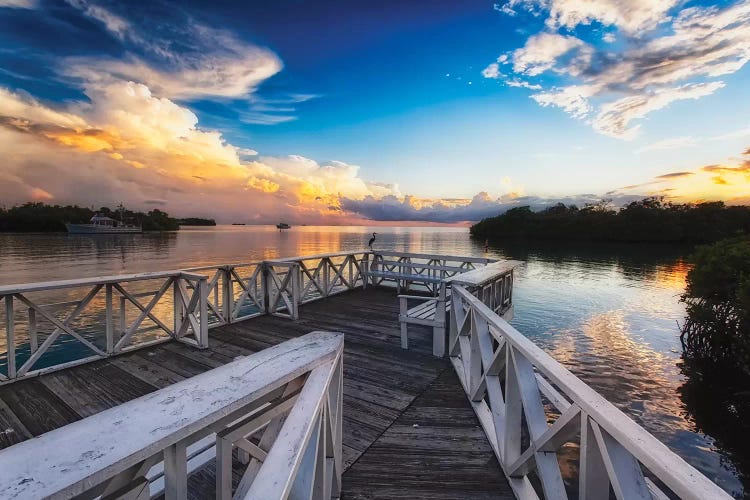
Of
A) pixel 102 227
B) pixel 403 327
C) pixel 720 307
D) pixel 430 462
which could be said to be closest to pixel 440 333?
pixel 403 327

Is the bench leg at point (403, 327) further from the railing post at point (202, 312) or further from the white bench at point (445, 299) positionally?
the railing post at point (202, 312)

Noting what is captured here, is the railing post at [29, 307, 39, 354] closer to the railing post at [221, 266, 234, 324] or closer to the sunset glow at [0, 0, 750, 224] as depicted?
the railing post at [221, 266, 234, 324]

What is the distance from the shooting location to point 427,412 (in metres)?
3.54

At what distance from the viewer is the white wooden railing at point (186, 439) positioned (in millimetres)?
604

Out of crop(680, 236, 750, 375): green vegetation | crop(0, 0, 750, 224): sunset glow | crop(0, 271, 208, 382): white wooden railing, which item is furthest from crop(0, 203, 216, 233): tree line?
crop(680, 236, 750, 375): green vegetation

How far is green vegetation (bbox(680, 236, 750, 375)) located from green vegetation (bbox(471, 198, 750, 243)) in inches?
2055

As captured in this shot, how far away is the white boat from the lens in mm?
71812

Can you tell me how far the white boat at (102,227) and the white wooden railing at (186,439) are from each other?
94.8 meters

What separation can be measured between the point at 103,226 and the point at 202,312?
307ft

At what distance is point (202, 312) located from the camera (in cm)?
514

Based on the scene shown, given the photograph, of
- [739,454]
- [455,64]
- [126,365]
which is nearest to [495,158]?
[455,64]

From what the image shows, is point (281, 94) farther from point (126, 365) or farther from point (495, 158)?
point (126, 365)

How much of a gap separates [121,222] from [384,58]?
96834mm

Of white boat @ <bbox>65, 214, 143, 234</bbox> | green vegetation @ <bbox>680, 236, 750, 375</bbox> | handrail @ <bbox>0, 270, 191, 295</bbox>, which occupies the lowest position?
green vegetation @ <bbox>680, 236, 750, 375</bbox>
